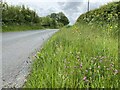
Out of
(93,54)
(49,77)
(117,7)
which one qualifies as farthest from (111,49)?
(117,7)

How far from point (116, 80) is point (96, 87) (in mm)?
327

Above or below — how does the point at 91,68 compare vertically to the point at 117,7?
below

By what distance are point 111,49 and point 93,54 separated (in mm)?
471

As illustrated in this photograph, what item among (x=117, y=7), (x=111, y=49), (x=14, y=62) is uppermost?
(x=117, y=7)

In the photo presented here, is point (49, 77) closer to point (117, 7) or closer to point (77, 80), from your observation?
point (77, 80)

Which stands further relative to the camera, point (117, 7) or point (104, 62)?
point (117, 7)

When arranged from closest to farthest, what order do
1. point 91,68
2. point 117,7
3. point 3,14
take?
1. point 91,68
2. point 117,7
3. point 3,14

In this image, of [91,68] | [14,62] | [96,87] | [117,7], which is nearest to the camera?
[96,87]

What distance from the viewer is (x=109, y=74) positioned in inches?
150

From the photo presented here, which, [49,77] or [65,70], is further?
[65,70]

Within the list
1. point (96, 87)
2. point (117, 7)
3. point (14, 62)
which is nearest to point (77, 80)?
point (96, 87)

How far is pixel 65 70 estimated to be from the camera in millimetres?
3887

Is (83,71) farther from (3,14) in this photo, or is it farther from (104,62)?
(3,14)

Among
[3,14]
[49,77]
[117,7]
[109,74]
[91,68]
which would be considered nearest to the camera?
[49,77]
